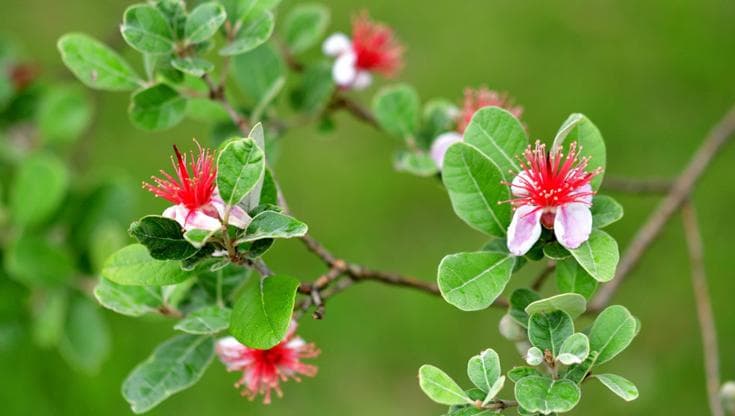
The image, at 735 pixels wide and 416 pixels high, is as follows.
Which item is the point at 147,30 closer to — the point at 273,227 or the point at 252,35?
the point at 252,35

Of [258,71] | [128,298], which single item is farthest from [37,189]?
[128,298]

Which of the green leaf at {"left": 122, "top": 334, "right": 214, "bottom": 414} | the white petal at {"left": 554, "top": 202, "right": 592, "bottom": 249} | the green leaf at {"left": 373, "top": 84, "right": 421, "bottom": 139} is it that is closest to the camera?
the white petal at {"left": 554, "top": 202, "right": 592, "bottom": 249}

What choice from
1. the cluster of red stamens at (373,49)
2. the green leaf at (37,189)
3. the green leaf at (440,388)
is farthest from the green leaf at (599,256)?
the green leaf at (37,189)

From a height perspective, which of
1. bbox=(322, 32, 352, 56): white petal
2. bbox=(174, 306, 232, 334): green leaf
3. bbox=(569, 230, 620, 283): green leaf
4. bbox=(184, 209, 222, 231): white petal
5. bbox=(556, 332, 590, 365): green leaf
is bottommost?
bbox=(174, 306, 232, 334): green leaf

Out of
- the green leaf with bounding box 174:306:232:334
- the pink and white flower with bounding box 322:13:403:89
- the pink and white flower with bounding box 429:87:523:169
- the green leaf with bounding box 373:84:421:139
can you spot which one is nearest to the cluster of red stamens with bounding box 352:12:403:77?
the pink and white flower with bounding box 322:13:403:89

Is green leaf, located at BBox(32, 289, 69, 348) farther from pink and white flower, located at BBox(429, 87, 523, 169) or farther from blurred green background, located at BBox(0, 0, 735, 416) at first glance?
pink and white flower, located at BBox(429, 87, 523, 169)

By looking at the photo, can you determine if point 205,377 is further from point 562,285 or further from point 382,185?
point 562,285

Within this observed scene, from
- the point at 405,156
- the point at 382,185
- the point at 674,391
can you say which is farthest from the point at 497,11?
the point at 405,156
